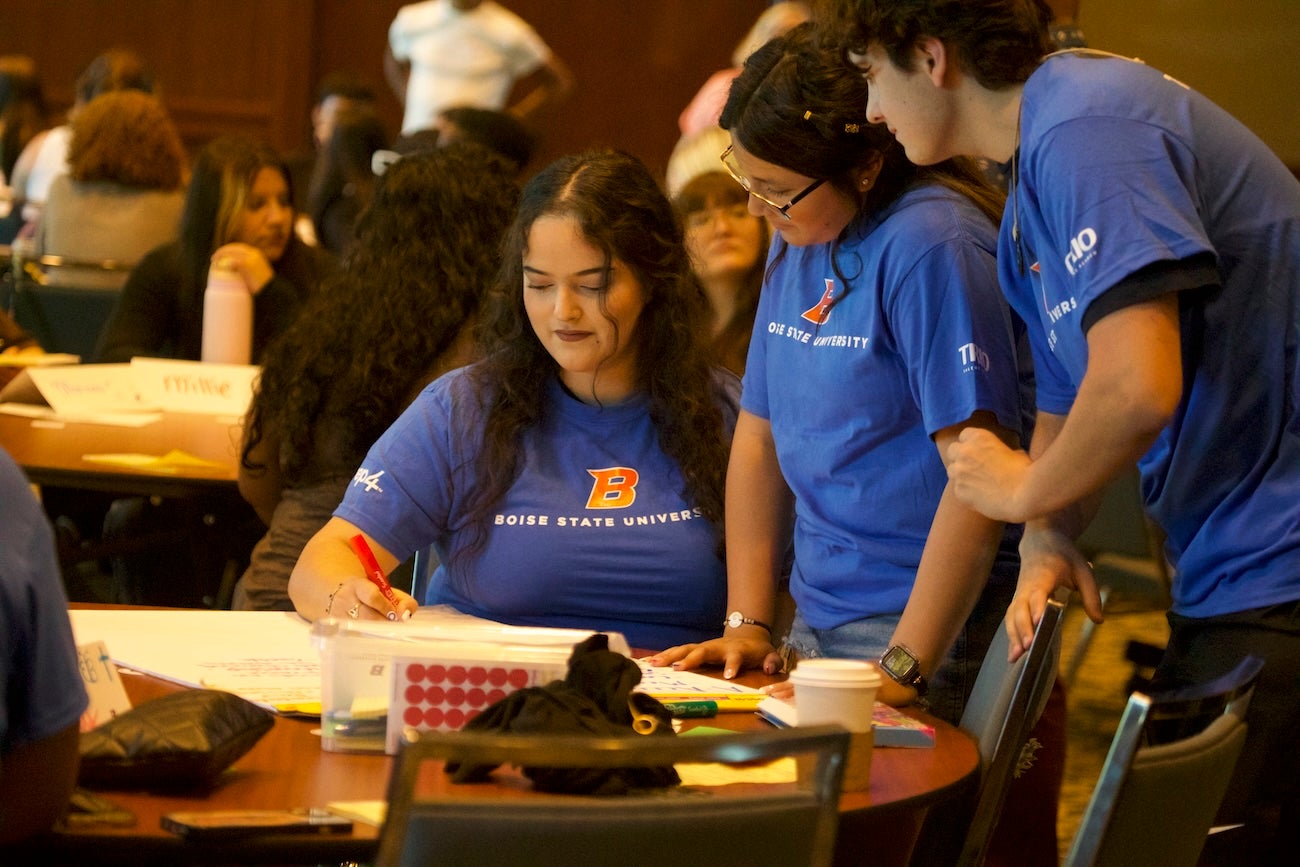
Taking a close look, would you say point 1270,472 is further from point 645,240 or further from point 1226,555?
point 645,240

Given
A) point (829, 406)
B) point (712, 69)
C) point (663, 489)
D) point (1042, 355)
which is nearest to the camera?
point (1042, 355)

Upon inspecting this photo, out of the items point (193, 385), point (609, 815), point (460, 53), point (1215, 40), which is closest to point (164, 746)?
point (609, 815)

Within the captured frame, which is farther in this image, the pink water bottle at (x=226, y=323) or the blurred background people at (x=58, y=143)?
the blurred background people at (x=58, y=143)

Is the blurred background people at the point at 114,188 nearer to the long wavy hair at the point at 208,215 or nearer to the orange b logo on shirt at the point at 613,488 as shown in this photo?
the long wavy hair at the point at 208,215

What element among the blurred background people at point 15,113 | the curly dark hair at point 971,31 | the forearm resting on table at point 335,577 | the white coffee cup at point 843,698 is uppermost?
the curly dark hair at point 971,31

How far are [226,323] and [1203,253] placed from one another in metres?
2.81

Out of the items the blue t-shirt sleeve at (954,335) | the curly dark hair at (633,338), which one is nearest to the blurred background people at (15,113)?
the curly dark hair at (633,338)

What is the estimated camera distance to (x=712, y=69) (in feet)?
29.7

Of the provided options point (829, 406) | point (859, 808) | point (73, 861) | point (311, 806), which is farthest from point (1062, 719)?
point (73, 861)

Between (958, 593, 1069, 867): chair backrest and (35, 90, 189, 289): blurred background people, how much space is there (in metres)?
4.23

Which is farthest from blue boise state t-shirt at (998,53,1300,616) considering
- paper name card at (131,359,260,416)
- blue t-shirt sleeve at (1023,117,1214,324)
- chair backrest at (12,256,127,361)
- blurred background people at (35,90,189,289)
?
blurred background people at (35,90,189,289)

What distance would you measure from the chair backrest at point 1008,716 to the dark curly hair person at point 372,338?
124 cm

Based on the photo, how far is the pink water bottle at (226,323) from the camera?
150 inches

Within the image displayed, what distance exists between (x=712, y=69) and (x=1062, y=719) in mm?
7197
